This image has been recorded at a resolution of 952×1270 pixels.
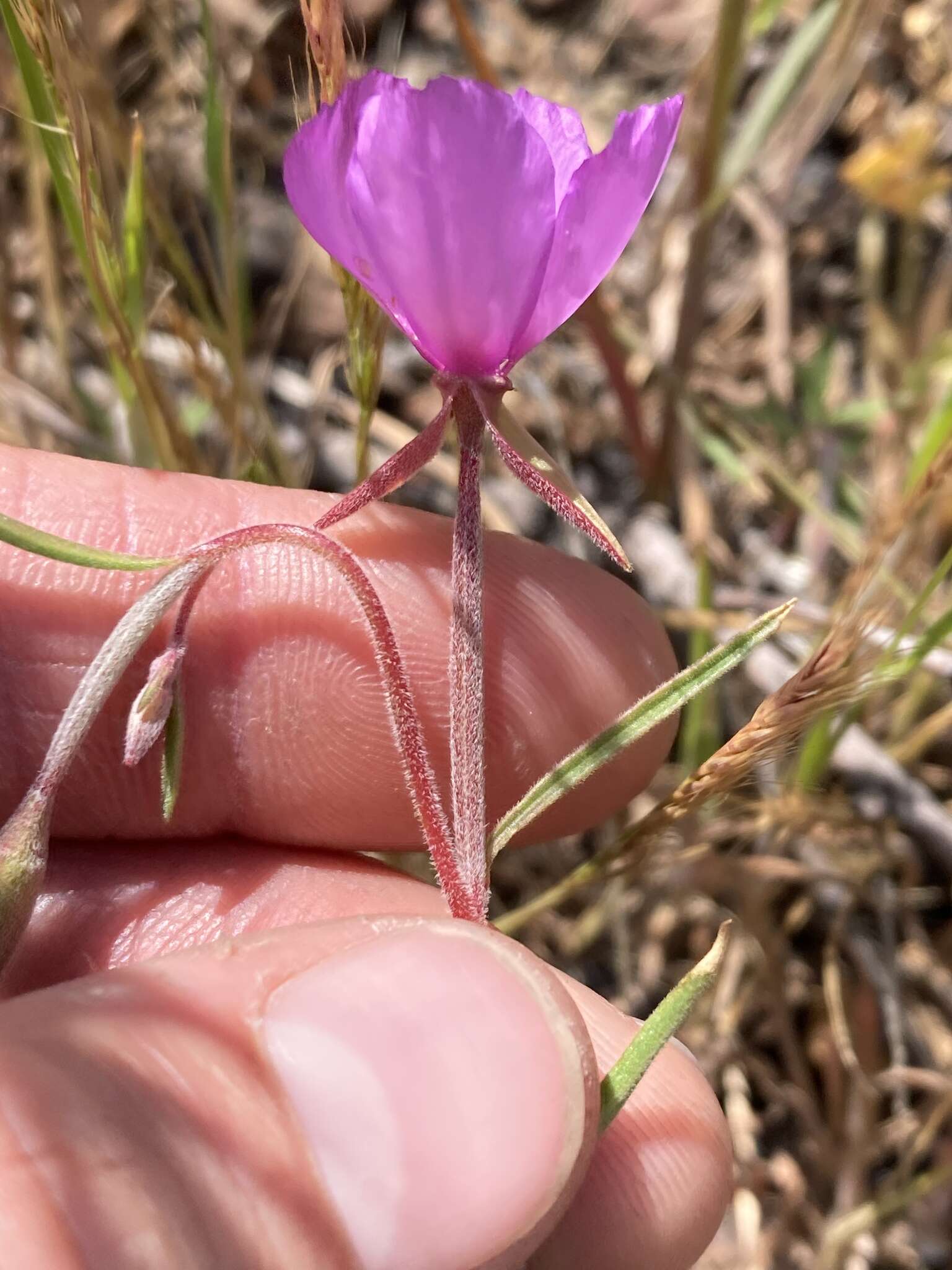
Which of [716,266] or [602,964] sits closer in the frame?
[602,964]

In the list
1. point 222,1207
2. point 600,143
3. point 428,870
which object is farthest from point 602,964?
point 600,143

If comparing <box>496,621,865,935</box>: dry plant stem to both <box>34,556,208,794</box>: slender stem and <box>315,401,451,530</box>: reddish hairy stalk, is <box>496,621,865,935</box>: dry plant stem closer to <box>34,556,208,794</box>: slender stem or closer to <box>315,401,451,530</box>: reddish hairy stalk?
<box>315,401,451,530</box>: reddish hairy stalk

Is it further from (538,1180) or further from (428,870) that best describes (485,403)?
(428,870)

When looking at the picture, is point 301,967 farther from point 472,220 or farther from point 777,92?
point 777,92

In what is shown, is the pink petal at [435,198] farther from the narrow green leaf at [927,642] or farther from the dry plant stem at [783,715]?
the narrow green leaf at [927,642]

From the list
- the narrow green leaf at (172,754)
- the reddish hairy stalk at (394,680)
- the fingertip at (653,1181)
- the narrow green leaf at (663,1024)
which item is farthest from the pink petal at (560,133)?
the fingertip at (653,1181)

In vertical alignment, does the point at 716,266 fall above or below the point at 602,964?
above

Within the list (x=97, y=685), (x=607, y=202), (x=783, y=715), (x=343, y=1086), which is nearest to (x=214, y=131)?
(x=607, y=202)
